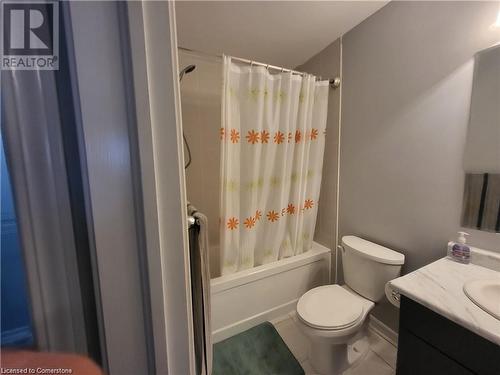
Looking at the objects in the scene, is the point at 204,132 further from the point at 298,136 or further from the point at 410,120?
the point at 410,120

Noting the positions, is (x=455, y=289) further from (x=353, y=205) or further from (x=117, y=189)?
(x=117, y=189)

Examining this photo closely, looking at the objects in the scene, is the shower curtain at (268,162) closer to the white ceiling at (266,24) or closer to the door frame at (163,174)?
the white ceiling at (266,24)

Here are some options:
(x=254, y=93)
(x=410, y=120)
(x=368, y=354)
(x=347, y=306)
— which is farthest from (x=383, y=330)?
(x=254, y=93)

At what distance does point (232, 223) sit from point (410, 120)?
1.32 m

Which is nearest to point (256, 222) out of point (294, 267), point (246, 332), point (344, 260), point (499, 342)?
point (294, 267)

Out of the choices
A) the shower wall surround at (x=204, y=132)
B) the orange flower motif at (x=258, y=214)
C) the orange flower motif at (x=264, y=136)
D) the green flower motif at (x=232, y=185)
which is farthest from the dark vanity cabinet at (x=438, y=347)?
the shower wall surround at (x=204, y=132)

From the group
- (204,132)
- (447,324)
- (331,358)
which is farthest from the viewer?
(204,132)

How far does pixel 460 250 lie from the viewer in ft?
3.58

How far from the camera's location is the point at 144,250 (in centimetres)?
37

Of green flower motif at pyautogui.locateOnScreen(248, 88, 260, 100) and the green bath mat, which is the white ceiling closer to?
green flower motif at pyautogui.locateOnScreen(248, 88, 260, 100)

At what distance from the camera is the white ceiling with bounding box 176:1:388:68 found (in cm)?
132

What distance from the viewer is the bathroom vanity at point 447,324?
0.71m

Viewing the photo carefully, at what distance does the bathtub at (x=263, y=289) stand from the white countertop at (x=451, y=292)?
2.98 feet

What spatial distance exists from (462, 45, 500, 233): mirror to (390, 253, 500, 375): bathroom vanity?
0.66ft
